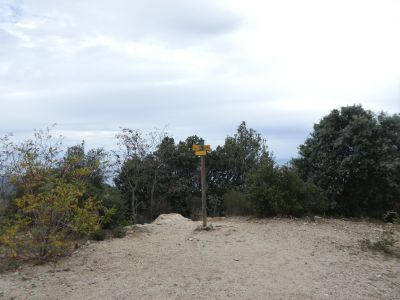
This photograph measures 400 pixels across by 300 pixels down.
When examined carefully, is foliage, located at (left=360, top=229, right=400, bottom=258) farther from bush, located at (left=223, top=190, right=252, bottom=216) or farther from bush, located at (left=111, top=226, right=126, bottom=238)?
bush, located at (left=111, top=226, right=126, bottom=238)

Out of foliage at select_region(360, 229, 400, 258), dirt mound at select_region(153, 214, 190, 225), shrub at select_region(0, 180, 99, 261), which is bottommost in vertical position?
dirt mound at select_region(153, 214, 190, 225)

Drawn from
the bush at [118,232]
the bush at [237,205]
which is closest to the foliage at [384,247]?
the bush at [237,205]

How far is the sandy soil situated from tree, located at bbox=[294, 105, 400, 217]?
120 inches

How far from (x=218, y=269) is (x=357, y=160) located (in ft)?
22.8

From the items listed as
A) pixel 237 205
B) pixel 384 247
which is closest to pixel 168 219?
pixel 237 205

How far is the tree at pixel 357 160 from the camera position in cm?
1151

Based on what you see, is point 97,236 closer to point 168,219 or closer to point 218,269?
point 218,269

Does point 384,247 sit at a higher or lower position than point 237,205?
lower

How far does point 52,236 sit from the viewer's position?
667 cm

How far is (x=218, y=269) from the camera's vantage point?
6.14 metres

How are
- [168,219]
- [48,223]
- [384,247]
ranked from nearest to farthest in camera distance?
[48,223], [384,247], [168,219]

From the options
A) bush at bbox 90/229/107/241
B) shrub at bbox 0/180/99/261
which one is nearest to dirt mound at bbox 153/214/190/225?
bush at bbox 90/229/107/241

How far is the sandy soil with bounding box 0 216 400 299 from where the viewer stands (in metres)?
5.16

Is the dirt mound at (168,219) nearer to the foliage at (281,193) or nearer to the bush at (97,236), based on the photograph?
the foliage at (281,193)
